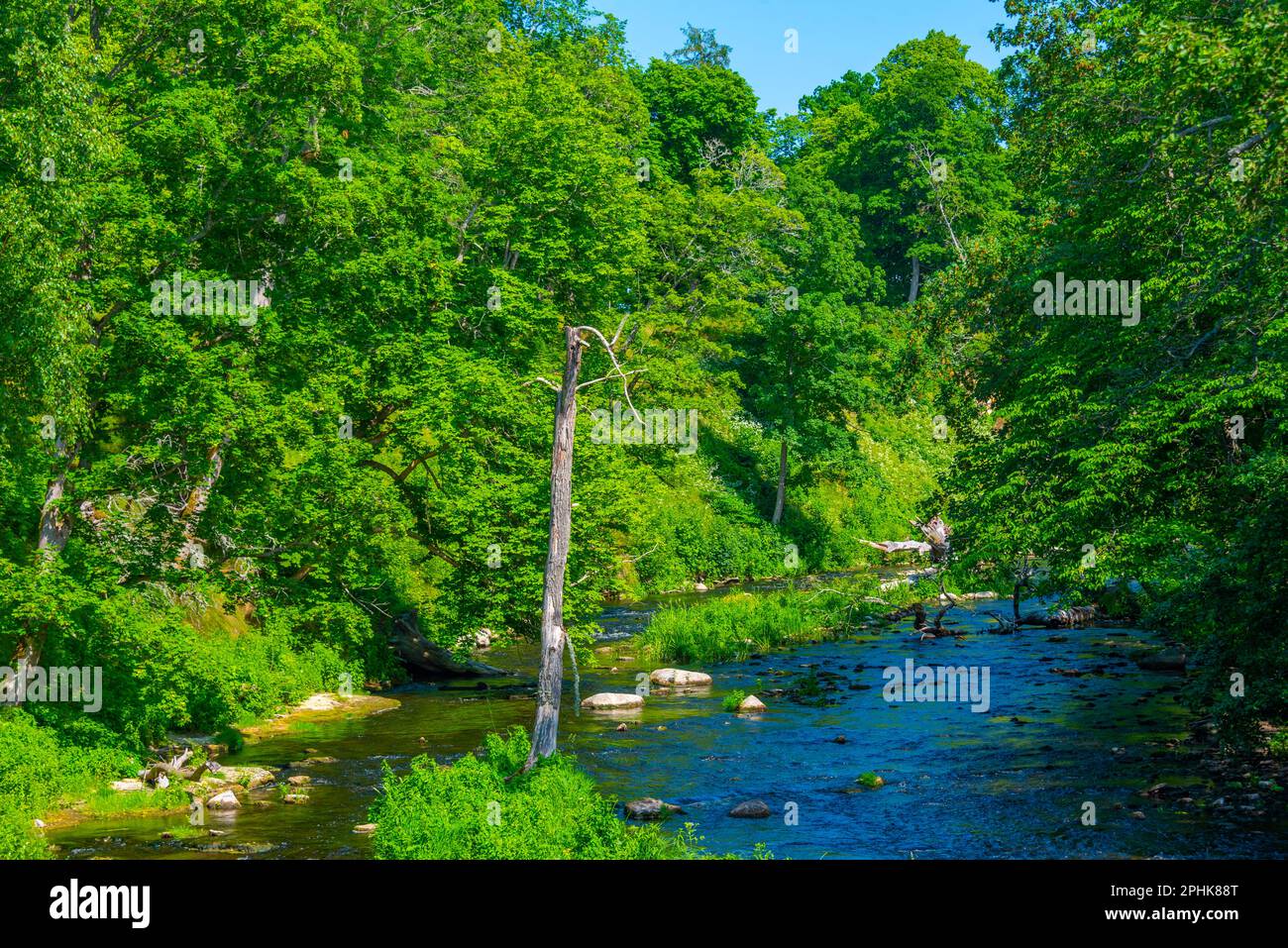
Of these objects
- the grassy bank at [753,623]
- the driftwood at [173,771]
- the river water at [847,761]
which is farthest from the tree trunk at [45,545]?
the grassy bank at [753,623]

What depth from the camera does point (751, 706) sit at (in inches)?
1078

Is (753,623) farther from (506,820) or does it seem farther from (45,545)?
(506,820)

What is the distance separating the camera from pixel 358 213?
30906 millimetres

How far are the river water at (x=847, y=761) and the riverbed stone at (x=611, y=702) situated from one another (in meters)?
0.67

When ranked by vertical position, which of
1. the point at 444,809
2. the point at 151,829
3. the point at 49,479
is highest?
the point at 49,479

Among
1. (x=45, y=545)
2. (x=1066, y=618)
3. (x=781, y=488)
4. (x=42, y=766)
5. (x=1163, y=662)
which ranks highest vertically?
(x=781, y=488)

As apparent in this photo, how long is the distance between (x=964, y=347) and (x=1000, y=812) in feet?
63.4

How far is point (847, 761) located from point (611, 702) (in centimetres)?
746

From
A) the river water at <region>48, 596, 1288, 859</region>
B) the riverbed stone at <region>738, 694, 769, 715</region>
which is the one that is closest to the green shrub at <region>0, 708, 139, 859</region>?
the river water at <region>48, 596, 1288, 859</region>

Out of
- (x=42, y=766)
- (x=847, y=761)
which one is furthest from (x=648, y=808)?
(x=42, y=766)

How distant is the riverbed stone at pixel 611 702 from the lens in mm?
27984

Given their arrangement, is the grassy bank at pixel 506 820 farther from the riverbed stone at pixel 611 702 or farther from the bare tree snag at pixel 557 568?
the riverbed stone at pixel 611 702
